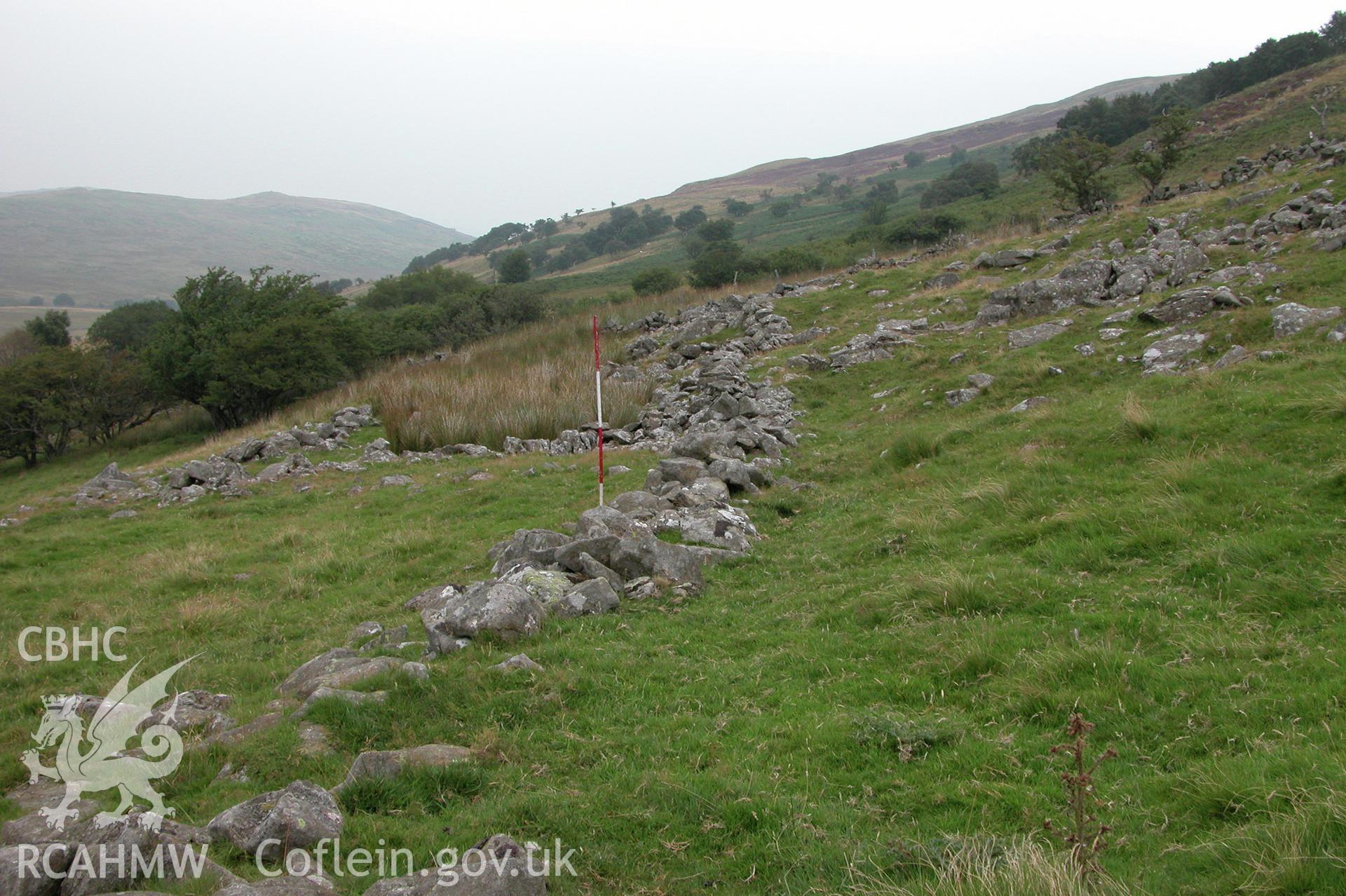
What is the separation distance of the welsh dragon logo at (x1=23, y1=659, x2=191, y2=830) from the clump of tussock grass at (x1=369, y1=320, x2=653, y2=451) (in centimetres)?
1406

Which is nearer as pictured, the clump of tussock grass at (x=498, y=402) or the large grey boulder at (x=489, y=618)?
the large grey boulder at (x=489, y=618)

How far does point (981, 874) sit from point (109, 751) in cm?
601

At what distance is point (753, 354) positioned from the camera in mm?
24531

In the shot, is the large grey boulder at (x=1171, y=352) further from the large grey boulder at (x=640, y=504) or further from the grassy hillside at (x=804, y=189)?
the grassy hillside at (x=804, y=189)

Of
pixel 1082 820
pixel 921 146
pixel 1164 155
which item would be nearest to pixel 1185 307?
pixel 1082 820

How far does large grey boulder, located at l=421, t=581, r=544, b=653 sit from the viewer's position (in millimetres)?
6824

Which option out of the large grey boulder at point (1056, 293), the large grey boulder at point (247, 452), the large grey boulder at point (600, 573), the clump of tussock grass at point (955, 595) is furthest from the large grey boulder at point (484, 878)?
the large grey boulder at point (247, 452)

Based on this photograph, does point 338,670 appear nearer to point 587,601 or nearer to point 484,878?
point 587,601

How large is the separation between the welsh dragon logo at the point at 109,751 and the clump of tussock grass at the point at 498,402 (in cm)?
1406

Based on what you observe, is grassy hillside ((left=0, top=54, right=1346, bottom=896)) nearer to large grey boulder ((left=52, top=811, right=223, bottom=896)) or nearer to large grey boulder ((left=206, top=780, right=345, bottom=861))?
large grey boulder ((left=206, top=780, right=345, bottom=861))

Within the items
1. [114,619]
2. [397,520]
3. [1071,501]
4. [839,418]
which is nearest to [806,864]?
[1071,501]

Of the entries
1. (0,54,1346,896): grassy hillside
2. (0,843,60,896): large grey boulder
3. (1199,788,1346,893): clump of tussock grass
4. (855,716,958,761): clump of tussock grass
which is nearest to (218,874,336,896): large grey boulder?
(0,54,1346,896): grassy hillside

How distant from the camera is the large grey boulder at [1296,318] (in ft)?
38.1

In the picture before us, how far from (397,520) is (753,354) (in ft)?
45.8
